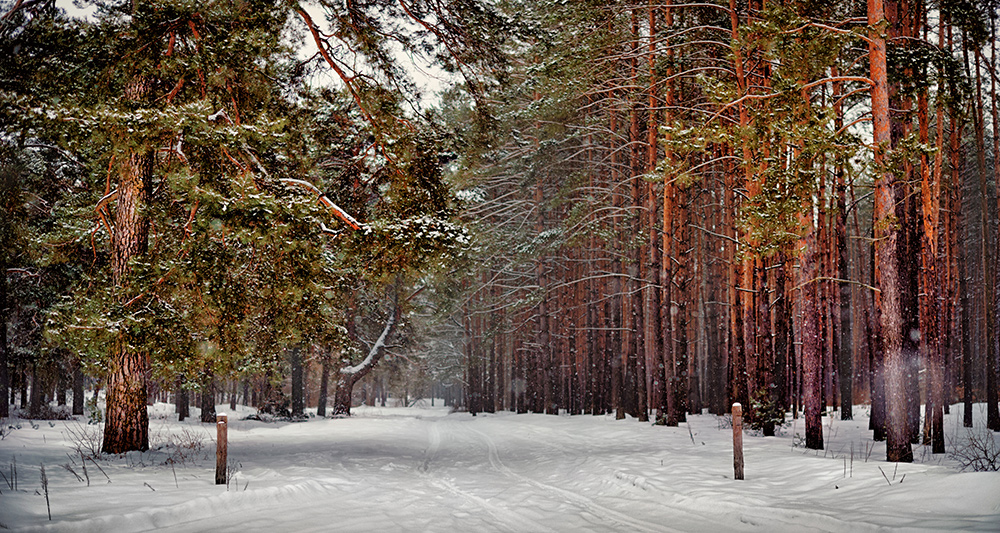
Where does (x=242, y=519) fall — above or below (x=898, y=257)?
below

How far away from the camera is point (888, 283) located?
8969 mm

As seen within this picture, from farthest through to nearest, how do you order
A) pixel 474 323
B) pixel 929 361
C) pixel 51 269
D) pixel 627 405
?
pixel 474 323
pixel 627 405
pixel 51 269
pixel 929 361

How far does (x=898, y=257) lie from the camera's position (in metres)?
8.99

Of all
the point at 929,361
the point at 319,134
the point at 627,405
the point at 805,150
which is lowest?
the point at 627,405

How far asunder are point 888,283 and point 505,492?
6.58m

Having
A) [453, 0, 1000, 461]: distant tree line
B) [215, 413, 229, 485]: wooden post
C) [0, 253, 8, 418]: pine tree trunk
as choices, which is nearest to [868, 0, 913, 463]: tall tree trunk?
[453, 0, 1000, 461]: distant tree line

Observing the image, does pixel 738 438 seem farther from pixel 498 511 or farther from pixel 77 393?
pixel 77 393

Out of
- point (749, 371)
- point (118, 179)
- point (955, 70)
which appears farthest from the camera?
point (749, 371)

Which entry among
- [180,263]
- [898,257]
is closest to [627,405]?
[898,257]

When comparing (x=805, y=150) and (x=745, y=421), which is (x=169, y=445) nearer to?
(x=805, y=150)

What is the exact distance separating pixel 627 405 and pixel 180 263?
62.7 ft

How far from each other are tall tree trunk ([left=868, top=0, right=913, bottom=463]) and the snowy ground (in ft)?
2.08

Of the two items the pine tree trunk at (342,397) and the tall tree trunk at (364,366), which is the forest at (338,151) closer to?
the tall tree trunk at (364,366)

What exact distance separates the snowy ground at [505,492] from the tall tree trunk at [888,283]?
0.63m
